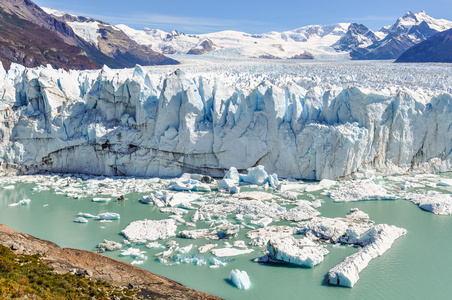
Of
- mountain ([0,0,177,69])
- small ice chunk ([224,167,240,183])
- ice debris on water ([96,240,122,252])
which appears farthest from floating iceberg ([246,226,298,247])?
mountain ([0,0,177,69])

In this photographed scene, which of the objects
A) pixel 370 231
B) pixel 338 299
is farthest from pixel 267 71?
pixel 338 299

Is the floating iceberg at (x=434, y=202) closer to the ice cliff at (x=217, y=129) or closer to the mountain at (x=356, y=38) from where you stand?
the ice cliff at (x=217, y=129)

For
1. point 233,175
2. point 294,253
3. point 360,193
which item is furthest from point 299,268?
point 233,175

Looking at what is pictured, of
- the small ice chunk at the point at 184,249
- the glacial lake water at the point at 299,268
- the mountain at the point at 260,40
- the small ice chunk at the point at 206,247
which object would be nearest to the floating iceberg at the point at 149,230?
the glacial lake water at the point at 299,268

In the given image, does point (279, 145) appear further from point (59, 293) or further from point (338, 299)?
point (59, 293)

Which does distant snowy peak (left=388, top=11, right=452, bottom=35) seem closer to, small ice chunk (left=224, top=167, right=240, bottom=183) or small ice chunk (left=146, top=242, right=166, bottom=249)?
small ice chunk (left=224, top=167, right=240, bottom=183)

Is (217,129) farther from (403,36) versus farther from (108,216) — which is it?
(403,36)

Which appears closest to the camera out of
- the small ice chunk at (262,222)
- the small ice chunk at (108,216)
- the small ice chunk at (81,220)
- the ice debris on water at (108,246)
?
the ice debris on water at (108,246)
